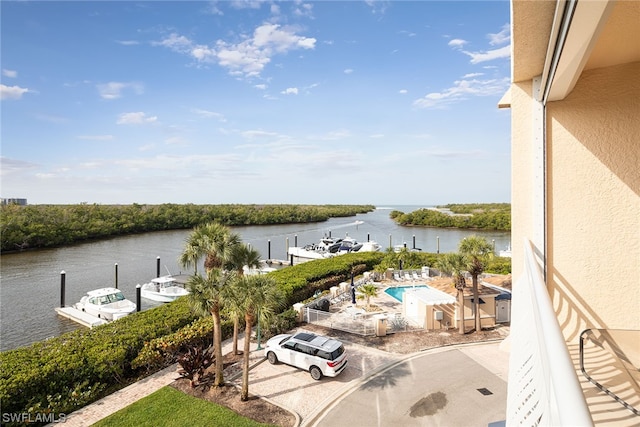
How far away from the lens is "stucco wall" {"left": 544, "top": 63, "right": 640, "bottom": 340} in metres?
3.50

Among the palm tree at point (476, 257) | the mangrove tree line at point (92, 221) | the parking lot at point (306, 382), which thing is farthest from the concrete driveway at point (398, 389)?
the mangrove tree line at point (92, 221)

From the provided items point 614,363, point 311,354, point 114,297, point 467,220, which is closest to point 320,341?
point 311,354

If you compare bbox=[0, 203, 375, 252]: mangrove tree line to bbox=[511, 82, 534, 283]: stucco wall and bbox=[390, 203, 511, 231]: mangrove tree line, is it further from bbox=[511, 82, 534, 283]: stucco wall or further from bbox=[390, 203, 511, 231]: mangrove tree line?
bbox=[511, 82, 534, 283]: stucco wall

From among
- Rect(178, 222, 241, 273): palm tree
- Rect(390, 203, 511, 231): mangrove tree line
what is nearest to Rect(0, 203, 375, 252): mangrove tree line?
Rect(390, 203, 511, 231): mangrove tree line

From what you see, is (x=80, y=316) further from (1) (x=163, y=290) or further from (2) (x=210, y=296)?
(2) (x=210, y=296)

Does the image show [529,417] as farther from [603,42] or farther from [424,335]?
[424,335]

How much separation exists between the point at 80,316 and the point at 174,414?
12937 mm

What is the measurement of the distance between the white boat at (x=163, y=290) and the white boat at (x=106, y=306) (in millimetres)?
3036

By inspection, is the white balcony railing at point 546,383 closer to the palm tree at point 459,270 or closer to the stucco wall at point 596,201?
the stucco wall at point 596,201

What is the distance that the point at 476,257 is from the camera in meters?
14.0

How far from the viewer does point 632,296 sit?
11.8 feet

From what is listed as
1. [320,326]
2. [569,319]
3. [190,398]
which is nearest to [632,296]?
[569,319]

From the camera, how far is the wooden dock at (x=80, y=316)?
17625mm

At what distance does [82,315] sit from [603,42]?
22.4 meters
